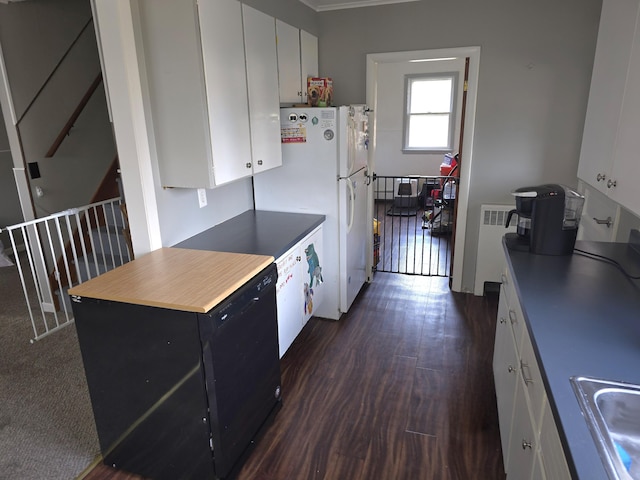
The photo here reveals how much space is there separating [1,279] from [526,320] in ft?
16.0

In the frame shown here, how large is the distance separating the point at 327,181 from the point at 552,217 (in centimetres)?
160

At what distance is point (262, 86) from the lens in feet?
8.76

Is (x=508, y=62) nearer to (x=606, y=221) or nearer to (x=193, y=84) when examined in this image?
(x=606, y=221)

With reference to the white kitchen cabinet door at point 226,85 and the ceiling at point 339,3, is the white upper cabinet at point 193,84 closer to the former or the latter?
the white kitchen cabinet door at point 226,85

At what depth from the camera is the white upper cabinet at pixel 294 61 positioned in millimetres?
2956

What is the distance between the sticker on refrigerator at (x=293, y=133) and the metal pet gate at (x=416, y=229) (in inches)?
47.9

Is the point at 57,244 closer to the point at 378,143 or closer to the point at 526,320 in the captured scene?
the point at 526,320

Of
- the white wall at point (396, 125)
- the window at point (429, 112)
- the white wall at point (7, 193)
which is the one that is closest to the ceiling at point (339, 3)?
the white wall at point (396, 125)

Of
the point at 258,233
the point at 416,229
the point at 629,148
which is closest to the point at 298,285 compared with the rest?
the point at 258,233

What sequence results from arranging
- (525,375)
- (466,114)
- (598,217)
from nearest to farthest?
(525,375), (598,217), (466,114)

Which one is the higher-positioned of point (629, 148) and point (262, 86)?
point (262, 86)

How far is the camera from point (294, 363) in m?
2.80

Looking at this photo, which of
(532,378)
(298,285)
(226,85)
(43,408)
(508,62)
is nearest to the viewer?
(532,378)

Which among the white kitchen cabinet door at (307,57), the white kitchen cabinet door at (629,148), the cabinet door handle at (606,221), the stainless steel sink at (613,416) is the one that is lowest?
the stainless steel sink at (613,416)
